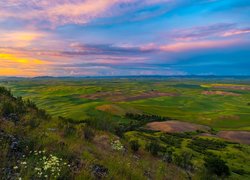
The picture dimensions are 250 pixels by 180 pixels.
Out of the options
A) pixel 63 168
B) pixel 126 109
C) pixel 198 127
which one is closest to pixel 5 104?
pixel 63 168

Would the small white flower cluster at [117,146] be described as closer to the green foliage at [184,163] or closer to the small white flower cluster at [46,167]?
the small white flower cluster at [46,167]

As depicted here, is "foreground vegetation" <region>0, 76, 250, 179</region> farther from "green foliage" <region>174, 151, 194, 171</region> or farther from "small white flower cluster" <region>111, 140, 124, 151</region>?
"green foliage" <region>174, 151, 194, 171</region>

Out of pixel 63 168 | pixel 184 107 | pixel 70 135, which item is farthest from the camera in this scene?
pixel 184 107

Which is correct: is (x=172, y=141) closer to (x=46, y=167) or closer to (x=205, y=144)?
(x=205, y=144)

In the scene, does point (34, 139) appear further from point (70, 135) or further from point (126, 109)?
point (126, 109)

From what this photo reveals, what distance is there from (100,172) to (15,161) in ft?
10.1

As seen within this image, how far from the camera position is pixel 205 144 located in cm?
6894

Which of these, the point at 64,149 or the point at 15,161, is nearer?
the point at 15,161

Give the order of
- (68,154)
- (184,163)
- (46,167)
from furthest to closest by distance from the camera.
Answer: (184,163)
(68,154)
(46,167)

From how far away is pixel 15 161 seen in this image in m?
8.11

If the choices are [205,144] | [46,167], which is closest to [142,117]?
[205,144]

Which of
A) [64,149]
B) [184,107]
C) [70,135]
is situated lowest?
[184,107]

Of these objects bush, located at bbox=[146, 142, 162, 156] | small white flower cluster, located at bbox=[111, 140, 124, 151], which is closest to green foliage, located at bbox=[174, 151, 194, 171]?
bush, located at bbox=[146, 142, 162, 156]

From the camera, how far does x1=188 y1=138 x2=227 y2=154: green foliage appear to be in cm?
6315
